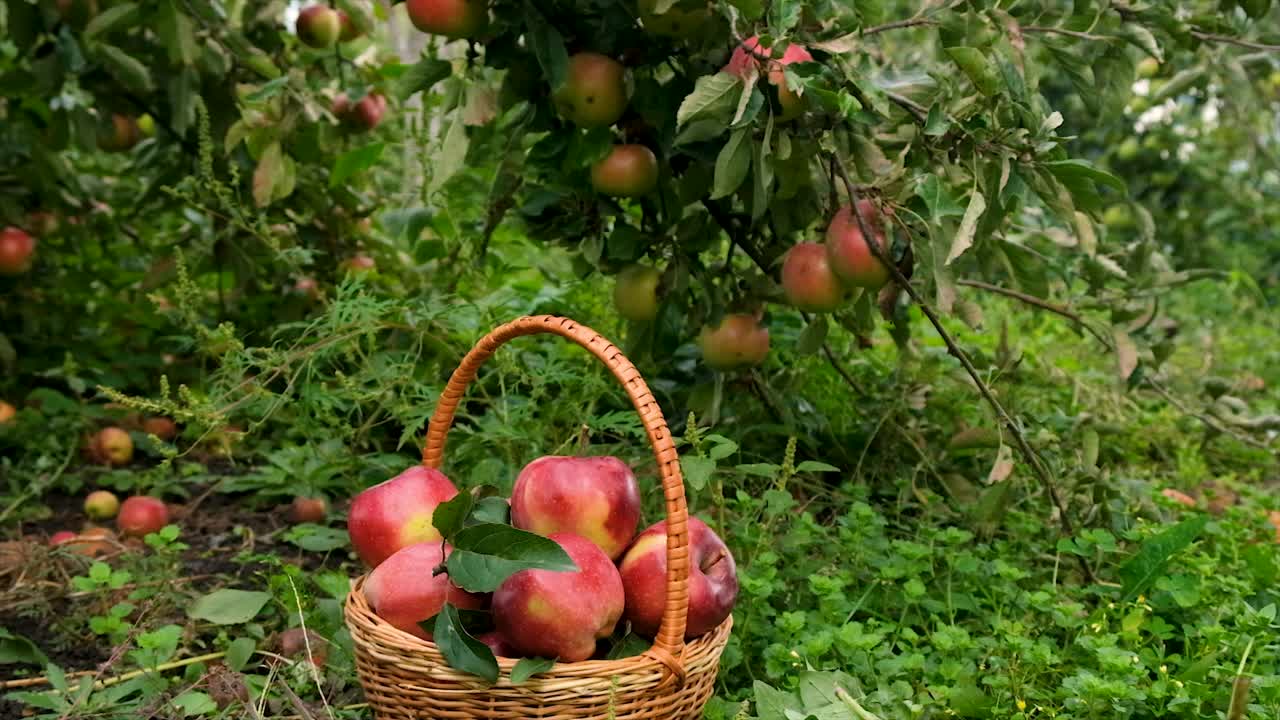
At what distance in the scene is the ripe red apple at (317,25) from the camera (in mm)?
2783

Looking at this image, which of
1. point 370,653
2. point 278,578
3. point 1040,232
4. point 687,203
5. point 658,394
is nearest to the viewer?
point 370,653

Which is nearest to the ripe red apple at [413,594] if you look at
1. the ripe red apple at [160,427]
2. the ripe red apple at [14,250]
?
the ripe red apple at [160,427]

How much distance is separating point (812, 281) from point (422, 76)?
→ 2.47 feet

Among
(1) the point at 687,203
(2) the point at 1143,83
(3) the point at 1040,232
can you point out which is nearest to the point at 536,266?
(1) the point at 687,203

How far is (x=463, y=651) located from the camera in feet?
4.10

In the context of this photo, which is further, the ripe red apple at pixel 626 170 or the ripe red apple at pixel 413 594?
the ripe red apple at pixel 626 170

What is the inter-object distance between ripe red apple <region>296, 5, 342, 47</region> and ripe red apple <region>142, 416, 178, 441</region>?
3.11 feet

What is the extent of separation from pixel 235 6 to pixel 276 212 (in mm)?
488

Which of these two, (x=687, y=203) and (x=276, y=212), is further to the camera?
(x=276, y=212)

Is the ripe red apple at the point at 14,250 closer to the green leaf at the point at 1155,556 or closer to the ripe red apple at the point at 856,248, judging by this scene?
the ripe red apple at the point at 856,248

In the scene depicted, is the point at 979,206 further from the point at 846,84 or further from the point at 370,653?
the point at 370,653

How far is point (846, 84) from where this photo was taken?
174 centimetres

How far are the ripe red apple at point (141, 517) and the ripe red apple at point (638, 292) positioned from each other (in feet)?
3.22

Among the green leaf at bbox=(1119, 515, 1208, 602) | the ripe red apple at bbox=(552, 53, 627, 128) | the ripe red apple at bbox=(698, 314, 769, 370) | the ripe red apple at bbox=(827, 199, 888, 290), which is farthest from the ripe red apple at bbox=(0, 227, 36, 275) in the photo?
the green leaf at bbox=(1119, 515, 1208, 602)
